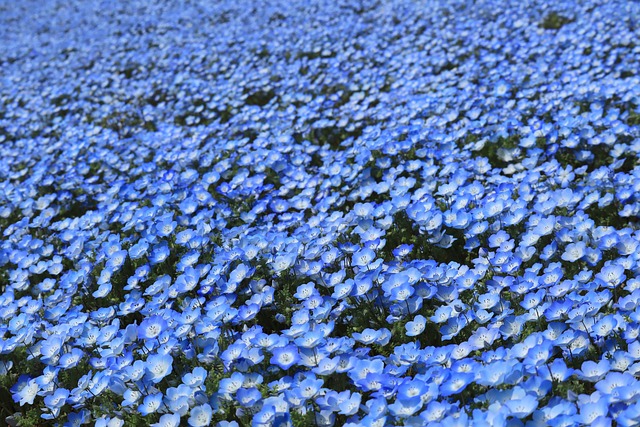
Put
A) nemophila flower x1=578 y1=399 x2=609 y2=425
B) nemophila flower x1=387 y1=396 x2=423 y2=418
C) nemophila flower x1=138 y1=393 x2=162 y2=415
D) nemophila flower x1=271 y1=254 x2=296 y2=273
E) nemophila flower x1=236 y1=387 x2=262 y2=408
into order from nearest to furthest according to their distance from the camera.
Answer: nemophila flower x1=578 y1=399 x2=609 y2=425
nemophila flower x1=387 y1=396 x2=423 y2=418
nemophila flower x1=236 y1=387 x2=262 y2=408
nemophila flower x1=138 y1=393 x2=162 y2=415
nemophila flower x1=271 y1=254 x2=296 y2=273

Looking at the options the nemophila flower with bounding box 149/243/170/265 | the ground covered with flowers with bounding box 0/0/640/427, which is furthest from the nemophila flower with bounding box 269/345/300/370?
the nemophila flower with bounding box 149/243/170/265

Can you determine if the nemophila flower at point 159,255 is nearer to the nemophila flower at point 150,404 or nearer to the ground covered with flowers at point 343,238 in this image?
the ground covered with flowers at point 343,238

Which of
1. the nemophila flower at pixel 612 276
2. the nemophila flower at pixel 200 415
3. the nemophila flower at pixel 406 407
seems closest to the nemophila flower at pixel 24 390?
the nemophila flower at pixel 200 415

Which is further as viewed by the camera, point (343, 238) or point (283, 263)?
point (343, 238)

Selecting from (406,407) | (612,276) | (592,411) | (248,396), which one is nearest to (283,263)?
(248,396)

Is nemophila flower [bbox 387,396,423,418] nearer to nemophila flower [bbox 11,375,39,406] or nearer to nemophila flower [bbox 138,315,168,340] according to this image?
nemophila flower [bbox 138,315,168,340]

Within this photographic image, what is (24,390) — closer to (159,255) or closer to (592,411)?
(159,255)

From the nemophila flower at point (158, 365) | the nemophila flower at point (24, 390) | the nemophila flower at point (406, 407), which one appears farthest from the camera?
the nemophila flower at point (24, 390)

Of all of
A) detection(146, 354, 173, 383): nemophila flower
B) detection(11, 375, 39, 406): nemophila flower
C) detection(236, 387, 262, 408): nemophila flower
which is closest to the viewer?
detection(236, 387, 262, 408): nemophila flower
